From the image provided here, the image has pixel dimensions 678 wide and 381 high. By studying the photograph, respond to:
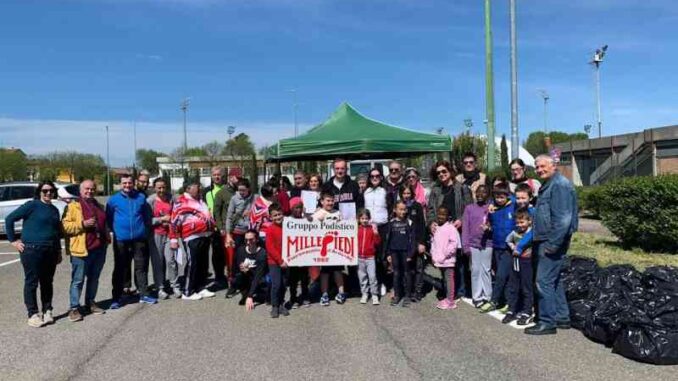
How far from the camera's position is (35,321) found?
6801 millimetres

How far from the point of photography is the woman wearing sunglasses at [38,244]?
6.65 meters

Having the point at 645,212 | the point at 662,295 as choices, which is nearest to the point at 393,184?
the point at 662,295

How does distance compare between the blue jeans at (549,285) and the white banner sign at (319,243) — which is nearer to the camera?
the blue jeans at (549,285)

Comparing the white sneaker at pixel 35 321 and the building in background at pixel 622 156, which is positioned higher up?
the building in background at pixel 622 156

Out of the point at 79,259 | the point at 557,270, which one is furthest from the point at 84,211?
the point at 557,270

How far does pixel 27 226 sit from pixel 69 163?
8132 centimetres

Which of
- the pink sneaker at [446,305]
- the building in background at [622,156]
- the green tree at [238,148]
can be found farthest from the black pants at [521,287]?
the green tree at [238,148]

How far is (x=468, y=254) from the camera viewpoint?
7.75 meters

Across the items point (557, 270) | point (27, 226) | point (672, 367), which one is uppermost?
point (27, 226)

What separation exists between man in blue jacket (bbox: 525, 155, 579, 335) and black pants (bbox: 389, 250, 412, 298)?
6.27 feet

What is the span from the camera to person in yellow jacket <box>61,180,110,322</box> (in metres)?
7.03

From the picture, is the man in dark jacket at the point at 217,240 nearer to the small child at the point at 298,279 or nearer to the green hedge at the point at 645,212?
the small child at the point at 298,279

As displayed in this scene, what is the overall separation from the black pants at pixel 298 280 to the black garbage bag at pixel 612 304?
3.73 metres

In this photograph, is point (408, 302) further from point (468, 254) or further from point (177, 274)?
point (177, 274)
